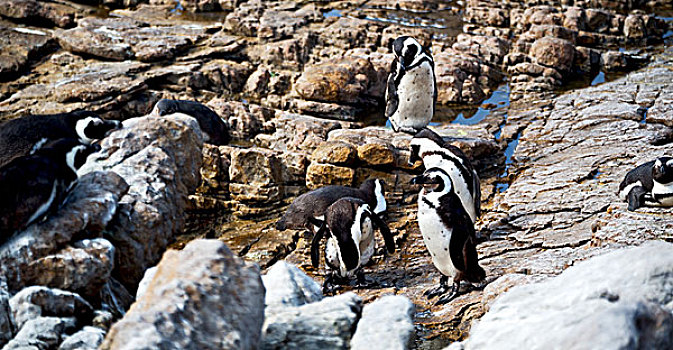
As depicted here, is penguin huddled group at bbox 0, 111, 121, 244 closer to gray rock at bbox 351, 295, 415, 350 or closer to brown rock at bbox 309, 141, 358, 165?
gray rock at bbox 351, 295, 415, 350

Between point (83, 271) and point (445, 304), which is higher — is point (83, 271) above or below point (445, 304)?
above

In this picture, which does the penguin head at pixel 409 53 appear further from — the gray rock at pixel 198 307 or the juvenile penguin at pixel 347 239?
the gray rock at pixel 198 307

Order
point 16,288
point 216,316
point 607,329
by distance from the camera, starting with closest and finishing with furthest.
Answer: point 607,329
point 216,316
point 16,288

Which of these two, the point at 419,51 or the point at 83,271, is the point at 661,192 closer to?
the point at 419,51

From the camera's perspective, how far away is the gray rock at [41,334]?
3.80 meters

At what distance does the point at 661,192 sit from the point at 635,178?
0.38 metres

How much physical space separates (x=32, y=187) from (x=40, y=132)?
7.52 feet

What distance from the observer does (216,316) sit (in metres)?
3.20

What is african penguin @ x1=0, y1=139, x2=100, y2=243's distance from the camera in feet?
13.7

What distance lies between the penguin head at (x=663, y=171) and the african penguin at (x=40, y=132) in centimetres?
562

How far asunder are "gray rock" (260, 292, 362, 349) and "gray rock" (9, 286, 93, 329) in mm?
1221

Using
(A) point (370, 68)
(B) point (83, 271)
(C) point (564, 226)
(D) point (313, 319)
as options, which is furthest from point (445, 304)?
(A) point (370, 68)

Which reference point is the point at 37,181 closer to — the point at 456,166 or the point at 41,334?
the point at 41,334

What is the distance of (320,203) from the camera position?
25.2 feet
